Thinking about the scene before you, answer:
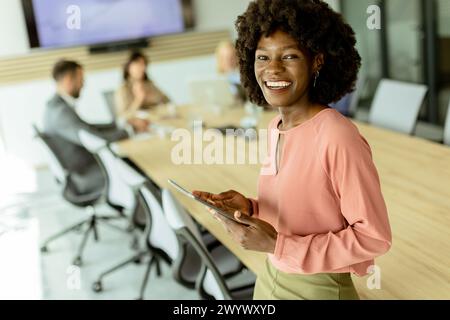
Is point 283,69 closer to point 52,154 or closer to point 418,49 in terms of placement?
point 52,154

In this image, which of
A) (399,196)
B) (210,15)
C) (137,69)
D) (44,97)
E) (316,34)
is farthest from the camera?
(210,15)

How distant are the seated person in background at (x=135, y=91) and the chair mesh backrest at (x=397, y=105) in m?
1.79

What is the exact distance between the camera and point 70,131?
10.5 ft

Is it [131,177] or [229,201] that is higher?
[229,201]

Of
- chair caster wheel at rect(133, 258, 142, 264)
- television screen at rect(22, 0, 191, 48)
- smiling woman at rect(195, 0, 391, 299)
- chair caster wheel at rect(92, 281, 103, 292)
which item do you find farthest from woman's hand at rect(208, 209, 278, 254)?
television screen at rect(22, 0, 191, 48)

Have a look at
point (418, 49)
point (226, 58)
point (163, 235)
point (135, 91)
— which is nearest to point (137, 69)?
point (135, 91)

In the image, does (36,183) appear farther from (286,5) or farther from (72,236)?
(286,5)

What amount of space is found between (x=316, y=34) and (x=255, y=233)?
0.39 metres

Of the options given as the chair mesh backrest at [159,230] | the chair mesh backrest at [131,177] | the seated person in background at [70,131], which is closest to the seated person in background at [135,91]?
the seated person in background at [70,131]

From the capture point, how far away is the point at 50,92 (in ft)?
17.1

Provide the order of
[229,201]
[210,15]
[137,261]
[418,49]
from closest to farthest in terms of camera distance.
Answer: [229,201], [137,261], [418,49], [210,15]
